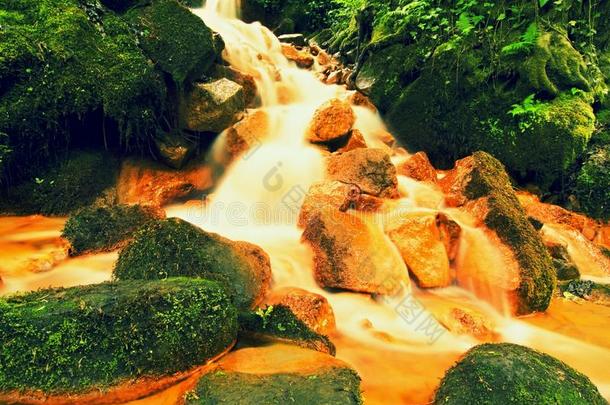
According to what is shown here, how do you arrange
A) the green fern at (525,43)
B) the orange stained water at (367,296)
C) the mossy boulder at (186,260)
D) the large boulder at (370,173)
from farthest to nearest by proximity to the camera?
the green fern at (525,43)
the large boulder at (370,173)
the mossy boulder at (186,260)
the orange stained water at (367,296)

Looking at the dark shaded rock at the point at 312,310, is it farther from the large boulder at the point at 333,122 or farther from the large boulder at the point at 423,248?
the large boulder at the point at 333,122

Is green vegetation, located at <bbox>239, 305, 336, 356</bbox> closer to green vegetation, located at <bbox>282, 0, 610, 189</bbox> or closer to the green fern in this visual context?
green vegetation, located at <bbox>282, 0, 610, 189</bbox>

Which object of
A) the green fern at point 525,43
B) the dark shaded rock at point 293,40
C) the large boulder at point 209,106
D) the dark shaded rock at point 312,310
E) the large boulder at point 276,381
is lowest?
the dark shaded rock at point 312,310

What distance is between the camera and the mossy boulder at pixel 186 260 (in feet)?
11.8

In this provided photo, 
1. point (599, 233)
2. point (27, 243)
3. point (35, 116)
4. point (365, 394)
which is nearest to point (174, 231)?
point (365, 394)

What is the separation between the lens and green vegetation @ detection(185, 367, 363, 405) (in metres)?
2.09

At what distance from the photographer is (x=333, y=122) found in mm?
7773

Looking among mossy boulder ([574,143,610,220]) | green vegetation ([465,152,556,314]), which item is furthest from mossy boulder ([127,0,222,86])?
mossy boulder ([574,143,610,220])

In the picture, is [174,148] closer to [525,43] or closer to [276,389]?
[276,389]

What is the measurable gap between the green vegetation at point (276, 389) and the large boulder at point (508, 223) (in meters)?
3.00

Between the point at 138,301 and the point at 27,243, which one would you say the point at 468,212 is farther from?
the point at 27,243

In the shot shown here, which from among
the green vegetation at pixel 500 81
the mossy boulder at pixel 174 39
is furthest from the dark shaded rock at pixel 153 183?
the green vegetation at pixel 500 81

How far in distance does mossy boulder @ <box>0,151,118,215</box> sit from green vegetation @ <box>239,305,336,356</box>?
4527 mm

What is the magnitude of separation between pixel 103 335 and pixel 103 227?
116 inches
